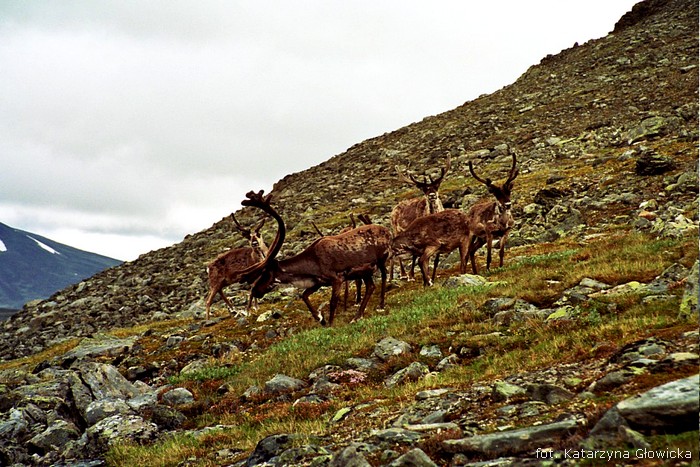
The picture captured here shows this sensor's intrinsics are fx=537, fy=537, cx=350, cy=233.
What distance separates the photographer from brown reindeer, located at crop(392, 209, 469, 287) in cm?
1877

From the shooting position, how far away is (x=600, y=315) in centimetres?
1052

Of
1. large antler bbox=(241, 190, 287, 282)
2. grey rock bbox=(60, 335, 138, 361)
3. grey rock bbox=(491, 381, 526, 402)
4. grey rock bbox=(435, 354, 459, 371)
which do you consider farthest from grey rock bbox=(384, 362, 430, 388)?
grey rock bbox=(60, 335, 138, 361)

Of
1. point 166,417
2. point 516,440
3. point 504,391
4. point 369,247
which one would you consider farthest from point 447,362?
point 369,247

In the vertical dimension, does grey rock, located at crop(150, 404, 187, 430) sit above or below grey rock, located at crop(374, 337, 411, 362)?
below

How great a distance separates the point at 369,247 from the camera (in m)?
16.6

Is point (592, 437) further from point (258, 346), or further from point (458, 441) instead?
point (258, 346)

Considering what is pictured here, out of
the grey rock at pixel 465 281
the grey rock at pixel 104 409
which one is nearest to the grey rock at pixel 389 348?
the grey rock at pixel 104 409

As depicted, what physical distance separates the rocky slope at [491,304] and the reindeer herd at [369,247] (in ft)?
9.90

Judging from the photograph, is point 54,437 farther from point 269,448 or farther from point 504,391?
point 504,391

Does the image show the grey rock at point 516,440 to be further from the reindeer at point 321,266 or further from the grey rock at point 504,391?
the reindeer at point 321,266

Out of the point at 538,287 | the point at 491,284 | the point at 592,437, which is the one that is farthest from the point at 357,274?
the point at 592,437

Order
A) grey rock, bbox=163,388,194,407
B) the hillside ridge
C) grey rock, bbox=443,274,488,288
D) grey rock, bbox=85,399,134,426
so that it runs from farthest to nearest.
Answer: the hillside ridge → grey rock, bbox=443,274,488,288 → grey rock, bbox=163,388,194,407 → grey rock, bbox=85,399,134,426

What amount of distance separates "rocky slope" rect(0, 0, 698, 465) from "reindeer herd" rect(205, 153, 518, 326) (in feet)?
9.90

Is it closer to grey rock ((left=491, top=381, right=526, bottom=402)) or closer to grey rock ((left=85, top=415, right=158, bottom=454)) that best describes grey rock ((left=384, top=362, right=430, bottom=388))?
grey rock ((left=491, top=381, right=526, bottom=402))
